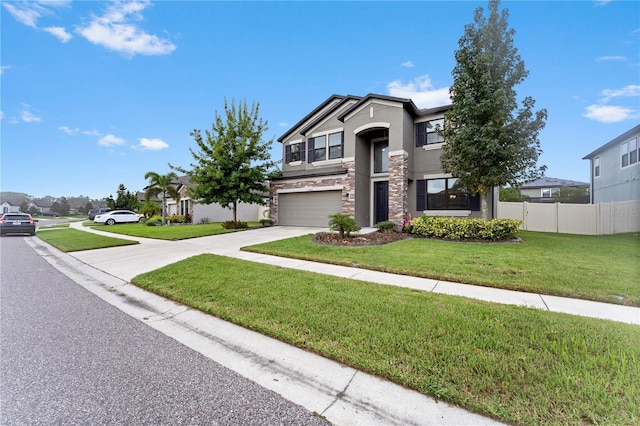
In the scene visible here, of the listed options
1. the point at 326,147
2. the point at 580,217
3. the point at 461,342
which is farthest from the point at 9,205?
the point at 580,217

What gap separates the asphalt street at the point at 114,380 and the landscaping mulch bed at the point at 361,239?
6758 mm

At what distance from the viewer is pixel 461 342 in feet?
9.52

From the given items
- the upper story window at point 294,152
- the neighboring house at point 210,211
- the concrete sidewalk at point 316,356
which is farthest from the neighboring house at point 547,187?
the concrete sidewalk at point 316,356

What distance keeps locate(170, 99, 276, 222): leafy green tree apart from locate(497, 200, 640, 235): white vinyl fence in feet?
47.0

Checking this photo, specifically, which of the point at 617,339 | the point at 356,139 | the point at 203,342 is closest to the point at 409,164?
the point at 356,139

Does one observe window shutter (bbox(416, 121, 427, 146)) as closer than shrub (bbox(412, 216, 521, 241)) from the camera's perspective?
No

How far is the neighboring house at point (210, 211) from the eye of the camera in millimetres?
25844

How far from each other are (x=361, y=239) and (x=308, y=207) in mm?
6579

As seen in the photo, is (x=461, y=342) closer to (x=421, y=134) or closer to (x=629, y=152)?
(x=421, y=134)

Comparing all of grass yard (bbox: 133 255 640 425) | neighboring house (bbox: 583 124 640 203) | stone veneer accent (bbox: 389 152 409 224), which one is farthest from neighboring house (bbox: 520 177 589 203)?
grass yard (bbox: 133 255 640 425)

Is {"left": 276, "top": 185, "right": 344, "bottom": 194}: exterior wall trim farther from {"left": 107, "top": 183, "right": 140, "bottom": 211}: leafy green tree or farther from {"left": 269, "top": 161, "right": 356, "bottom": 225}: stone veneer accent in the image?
{"left": 107, "top": 183, "right": 140, "bottom": 211}: leafy green tree

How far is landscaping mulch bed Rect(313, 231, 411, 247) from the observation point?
384 inches

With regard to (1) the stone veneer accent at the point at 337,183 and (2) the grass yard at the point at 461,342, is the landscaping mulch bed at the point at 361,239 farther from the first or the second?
(2) the grass yard at the point at 461,342

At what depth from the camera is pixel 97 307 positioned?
181 inches
